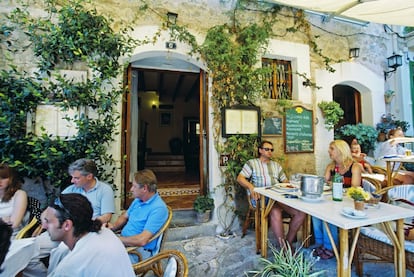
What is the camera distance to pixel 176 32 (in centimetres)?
307

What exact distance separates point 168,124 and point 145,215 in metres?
7.92

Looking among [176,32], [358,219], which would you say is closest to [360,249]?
[358,219]

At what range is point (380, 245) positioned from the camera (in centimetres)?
174

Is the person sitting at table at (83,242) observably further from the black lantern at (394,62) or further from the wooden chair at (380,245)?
the black lantern at (394,62)

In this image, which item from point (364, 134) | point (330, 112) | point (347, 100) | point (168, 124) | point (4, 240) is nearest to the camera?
point (4, 240)

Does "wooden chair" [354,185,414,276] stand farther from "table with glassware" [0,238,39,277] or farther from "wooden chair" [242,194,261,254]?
"table with glassware" [0,238,39,277]

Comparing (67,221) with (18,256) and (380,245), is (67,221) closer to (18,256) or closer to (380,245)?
(18,256)

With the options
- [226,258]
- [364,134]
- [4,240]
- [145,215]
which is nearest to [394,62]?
[364,134]

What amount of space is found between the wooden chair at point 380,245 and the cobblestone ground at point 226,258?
27 centimetres

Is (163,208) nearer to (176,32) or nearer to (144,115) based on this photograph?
(176,32)

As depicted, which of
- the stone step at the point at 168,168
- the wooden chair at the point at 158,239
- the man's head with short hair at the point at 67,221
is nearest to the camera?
the man's head with short hair at the point at 67,221

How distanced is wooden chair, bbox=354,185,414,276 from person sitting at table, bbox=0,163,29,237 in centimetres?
295

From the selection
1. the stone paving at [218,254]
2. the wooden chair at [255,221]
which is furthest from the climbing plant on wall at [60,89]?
the wooden chair at [255,221]

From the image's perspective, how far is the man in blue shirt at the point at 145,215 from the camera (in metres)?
1.58
